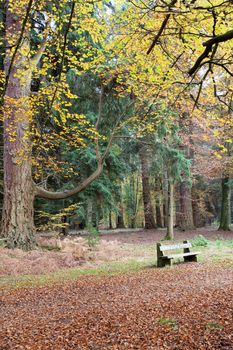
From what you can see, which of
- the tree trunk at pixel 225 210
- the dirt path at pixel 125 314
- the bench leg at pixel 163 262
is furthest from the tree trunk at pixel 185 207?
the dirt path at pixel 125 314

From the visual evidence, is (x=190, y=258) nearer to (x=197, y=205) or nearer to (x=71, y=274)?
(x=71, y=274)

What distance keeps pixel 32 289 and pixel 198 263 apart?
4.42m

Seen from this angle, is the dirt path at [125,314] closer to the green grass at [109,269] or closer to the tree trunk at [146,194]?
the green grass at [109,269]

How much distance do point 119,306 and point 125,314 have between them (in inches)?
19.9

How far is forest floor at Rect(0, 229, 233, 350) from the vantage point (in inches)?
145

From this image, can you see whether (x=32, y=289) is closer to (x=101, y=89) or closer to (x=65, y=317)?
(x=65, y=317)

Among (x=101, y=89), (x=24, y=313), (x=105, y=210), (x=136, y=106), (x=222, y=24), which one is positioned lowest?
(x=24, y=313)

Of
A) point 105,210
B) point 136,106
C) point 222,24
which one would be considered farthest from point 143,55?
point 105,210

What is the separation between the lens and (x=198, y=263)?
8812 millimetres

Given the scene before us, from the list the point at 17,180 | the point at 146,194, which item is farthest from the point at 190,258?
the point at 146,194

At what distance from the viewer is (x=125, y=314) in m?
4.59

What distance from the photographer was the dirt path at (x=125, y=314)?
144 inches

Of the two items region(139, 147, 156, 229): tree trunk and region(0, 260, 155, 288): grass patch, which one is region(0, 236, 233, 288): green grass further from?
region(139, 147, 156, 229): tree trunk

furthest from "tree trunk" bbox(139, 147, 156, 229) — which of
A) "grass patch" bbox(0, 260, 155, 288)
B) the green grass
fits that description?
"grass patch" bbox(0, 260, 155, 288)
